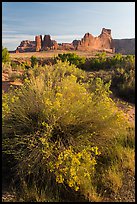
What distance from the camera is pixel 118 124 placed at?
5.71m

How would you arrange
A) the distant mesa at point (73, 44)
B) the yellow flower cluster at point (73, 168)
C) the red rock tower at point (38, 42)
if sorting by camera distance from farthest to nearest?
the distant mesa at point (73, 44), the red rock tower at point (38, 42), the yellow flower cluster at point (73, 168)

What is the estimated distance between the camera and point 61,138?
4.87 metres

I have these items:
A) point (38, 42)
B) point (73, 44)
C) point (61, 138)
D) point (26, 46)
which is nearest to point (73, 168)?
point (61, 138)

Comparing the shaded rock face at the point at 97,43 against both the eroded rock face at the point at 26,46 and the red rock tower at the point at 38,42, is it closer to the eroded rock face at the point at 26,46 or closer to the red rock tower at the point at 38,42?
the red rock tower at the point at 38,42

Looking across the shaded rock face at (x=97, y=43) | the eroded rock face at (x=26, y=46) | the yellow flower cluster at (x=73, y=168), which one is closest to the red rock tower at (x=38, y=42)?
the eroded rock face at (x=26, y=46)

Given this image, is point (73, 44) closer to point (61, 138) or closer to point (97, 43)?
point (97, 43)

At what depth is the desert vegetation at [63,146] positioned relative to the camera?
4.34 m

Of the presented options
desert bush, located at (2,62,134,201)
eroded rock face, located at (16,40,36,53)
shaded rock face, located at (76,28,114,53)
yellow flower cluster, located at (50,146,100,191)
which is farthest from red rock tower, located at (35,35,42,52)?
yellow flower cluster, located at (50,146,100,191)

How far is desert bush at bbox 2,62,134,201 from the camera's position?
4.39 m

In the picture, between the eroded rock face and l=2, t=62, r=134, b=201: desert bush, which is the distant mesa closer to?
the eroded rock face

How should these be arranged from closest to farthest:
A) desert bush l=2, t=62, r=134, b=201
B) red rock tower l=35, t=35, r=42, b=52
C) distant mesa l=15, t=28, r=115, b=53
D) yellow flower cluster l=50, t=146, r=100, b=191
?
yellow flower cluster l=50, t=146, r=100, b=191, desert bush l=2, t=62, r=134, b=201, red rock tower l=35, t=35, r=42, b=52, distant mesa l=15, t=28, r=115, b=53

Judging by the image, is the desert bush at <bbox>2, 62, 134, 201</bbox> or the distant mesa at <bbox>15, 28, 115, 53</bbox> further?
the distant mesa at <bbox>15, 28, 115, 53</bbox>

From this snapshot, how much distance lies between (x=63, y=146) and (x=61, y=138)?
203 mm

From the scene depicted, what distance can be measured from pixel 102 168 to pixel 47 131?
1.12 meters
